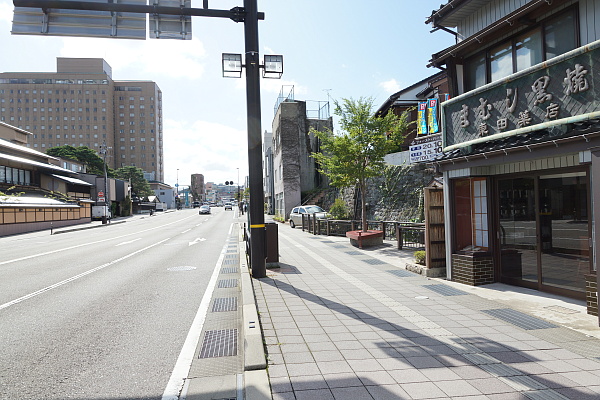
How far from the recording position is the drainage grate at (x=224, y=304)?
6961mm

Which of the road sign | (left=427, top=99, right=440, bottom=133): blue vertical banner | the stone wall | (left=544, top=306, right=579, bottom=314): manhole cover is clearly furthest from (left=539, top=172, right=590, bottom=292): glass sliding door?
the stone wall

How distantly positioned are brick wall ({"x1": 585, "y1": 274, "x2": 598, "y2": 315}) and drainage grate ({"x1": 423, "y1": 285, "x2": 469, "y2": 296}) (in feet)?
7.11

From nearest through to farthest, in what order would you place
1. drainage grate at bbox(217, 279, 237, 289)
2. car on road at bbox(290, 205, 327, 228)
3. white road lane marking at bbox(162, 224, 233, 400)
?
white road lane marking at bbox(162, 224, 233, 400), drainage grate at bbox(217, 279, 237, 289), car on road at bbox(290, 205, 327, 228)

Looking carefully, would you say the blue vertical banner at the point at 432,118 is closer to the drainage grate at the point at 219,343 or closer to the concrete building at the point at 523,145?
the concrete building at the point at 523,145

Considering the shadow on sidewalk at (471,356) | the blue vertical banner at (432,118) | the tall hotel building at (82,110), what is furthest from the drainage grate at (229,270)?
the tall hotel building at (82,110)

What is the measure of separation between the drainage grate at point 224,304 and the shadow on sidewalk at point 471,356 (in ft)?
8.60

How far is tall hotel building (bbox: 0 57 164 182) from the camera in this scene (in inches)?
4375

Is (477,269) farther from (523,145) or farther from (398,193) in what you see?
(398,193)

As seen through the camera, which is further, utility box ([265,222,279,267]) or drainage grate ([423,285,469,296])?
utility box ([265,222,279,267])

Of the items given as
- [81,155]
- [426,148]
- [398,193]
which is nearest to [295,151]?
[398,193]

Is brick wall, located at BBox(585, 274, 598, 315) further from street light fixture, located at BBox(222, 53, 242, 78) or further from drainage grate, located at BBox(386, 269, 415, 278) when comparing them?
street light fixture, located at BBox(222, 53, 242, 78)

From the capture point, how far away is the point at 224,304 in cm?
734

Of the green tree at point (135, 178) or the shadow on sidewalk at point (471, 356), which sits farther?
the green tree at point (135, 178)

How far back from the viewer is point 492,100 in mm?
7777
